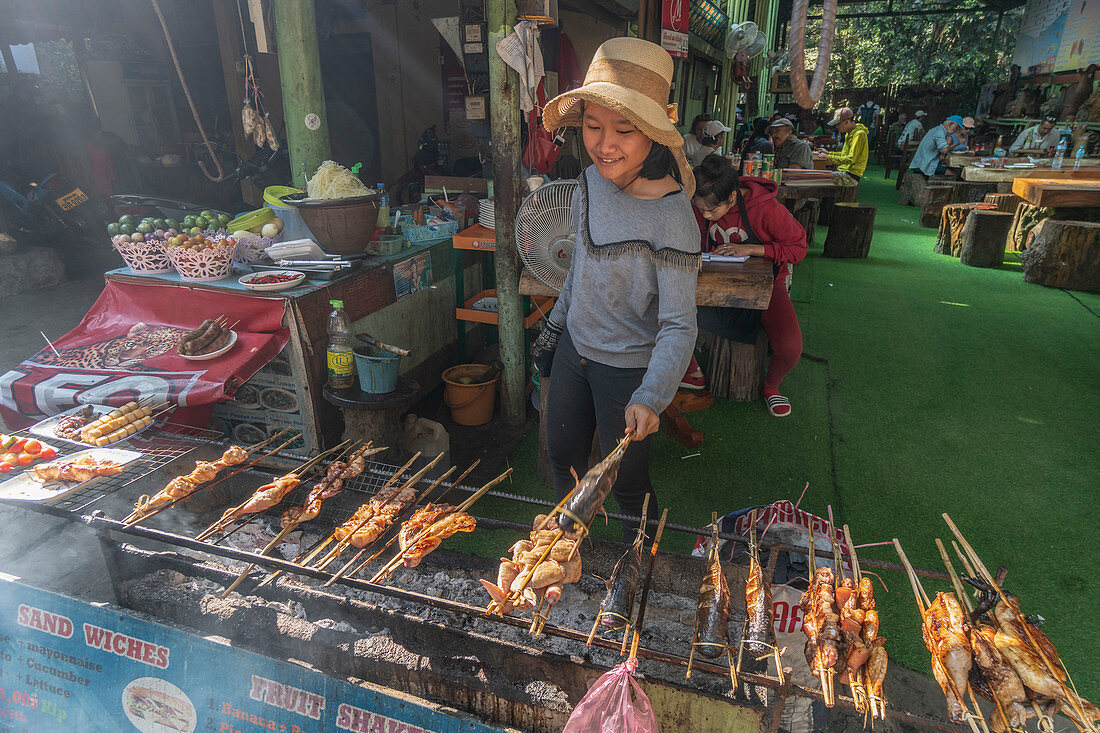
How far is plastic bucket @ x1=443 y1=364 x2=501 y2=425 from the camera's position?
5199 millimetres

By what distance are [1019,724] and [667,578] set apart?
4.88 feet

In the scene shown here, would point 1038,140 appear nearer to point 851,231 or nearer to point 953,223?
point 953,223

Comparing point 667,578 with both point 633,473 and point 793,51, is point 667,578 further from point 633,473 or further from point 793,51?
point 793,51

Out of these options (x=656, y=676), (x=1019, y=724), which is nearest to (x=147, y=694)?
(x=656, y=676)

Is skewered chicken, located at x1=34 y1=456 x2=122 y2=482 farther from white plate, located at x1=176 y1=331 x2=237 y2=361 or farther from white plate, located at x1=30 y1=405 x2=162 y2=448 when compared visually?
white plate, located at x1=176 y1=331 x2=237 y2=361

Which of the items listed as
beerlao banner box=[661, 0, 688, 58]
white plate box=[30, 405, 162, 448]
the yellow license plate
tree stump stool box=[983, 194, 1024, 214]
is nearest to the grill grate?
white plate box=[30, 405, 162, 448]

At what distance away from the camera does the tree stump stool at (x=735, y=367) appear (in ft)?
18.9

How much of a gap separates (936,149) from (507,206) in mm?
13837

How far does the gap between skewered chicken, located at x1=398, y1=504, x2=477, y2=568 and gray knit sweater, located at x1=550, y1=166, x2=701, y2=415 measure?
0.95m

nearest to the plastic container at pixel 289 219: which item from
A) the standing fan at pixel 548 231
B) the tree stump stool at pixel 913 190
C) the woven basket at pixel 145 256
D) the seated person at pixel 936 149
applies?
the woven basket at pixel 145 256

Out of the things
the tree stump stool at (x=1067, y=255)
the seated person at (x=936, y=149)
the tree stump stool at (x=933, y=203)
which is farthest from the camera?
the seated person at (x=936, y=149)

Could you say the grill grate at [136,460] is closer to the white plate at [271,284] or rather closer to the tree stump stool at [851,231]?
the white plate at [271,284]

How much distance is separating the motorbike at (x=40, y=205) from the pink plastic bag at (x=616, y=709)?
10.8 meters

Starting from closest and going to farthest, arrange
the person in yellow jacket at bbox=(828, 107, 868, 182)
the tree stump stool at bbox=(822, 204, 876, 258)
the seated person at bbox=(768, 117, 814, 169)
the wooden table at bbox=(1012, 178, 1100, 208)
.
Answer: the wooden table at bbox=(1012, 178, 1100, 208) → the tree stump stool at bbox=(822, 204, 876, 258) → the seated person at bbox=(768, 117, 814, 169) → the person in yellow jacket at bbox=(828, 107, 868, 182)
